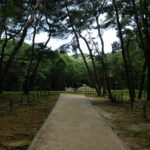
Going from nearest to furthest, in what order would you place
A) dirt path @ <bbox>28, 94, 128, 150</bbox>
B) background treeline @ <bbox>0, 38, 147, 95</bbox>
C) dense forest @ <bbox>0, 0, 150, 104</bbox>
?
A: 1. dirt path @ <bbox>28, 94, 128, 150</bbox>
2. dense forest @ <bbox>0, 0, 150, 104</bbox>
3. background treeline @ <bbox>0, 38, 147, 95</bbox>

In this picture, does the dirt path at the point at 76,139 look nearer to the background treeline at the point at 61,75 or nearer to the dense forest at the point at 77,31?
the dense forest at the point at 77,31

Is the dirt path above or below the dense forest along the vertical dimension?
below

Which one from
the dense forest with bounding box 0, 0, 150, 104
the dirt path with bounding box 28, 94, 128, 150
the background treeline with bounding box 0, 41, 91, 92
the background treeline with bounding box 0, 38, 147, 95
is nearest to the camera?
the dirt path with bounding box 28, 94, 128, 150

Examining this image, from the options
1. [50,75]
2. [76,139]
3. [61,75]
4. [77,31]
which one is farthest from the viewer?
[61,75]

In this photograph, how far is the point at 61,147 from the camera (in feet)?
13.6

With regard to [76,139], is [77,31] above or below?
above

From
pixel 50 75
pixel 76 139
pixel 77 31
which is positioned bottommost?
pixel 76 139

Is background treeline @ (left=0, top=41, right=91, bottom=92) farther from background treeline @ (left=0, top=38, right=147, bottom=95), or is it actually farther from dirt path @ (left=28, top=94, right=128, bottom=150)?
dirt path @ (left=28, top=94, right=128, bottom=150)

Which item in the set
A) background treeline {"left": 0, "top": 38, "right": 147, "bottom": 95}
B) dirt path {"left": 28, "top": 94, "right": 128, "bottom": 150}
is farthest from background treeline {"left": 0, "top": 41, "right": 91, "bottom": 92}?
dirt path {"left": 28, "top": 94, "right": 128, "bottom": 150}

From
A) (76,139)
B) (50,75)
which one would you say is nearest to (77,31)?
(76,139)

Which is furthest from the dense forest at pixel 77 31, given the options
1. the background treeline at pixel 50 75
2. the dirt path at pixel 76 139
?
the dirt path at pixel 76 139

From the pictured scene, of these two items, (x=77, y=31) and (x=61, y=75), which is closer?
(x=77, y=31)

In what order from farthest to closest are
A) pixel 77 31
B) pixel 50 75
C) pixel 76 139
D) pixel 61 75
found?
pixel 61 75 < pixel 50 75 < pixel 77 31 < pixel 76 139

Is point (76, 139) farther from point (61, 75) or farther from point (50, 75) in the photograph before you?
point (61, 75)
